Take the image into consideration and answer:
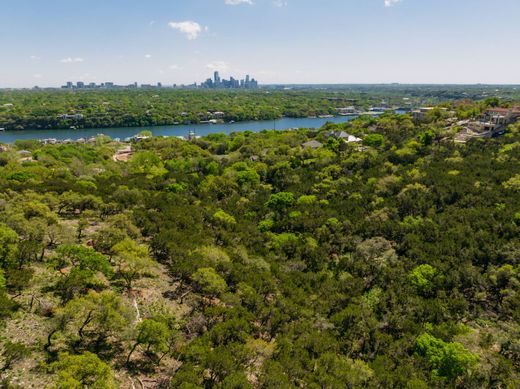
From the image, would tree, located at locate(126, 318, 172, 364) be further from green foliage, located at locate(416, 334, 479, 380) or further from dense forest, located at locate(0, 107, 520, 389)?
green foliage, located at locate(416, 334, 479, 380)

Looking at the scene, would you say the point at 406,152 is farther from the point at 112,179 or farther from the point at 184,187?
the point at 112,179

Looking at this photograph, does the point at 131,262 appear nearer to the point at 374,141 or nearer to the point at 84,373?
the point at 84,373

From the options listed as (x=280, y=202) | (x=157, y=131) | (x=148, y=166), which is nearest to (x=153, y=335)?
(x=280, y=202)

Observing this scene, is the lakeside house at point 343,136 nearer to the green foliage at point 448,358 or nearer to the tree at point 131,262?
the tree at point 131,262

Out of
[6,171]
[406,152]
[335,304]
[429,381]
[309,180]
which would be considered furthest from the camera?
[406,152]

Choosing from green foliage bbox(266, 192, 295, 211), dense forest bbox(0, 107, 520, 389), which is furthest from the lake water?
green foliage bbox(266, 192, 295, 211)

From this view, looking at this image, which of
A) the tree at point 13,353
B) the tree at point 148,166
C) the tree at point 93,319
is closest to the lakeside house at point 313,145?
the tree at point 148,166

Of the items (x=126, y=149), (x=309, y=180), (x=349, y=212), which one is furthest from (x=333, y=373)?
(x=126, y=149)
